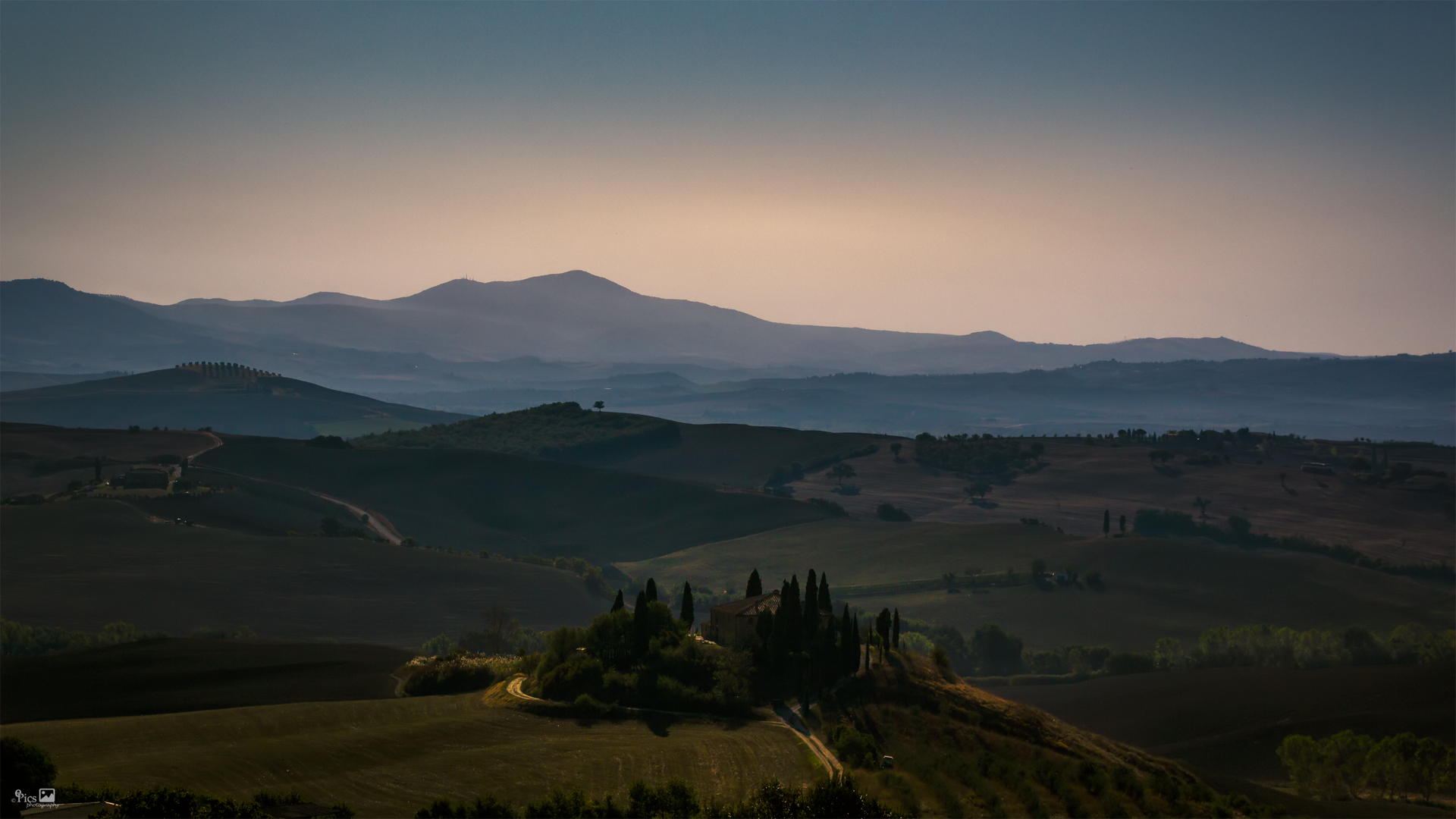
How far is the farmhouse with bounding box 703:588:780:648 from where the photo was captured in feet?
177

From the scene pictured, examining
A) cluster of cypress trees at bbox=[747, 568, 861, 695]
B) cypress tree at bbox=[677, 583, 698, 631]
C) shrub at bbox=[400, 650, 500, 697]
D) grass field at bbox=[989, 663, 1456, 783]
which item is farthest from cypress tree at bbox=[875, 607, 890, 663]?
shrub at bbox=[400, 650, 500, 697]

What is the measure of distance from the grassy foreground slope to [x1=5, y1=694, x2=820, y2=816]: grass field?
341ft

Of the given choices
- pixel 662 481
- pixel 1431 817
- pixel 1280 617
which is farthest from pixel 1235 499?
pixel 1431 817

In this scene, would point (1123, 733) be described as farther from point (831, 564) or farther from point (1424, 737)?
point (831, 564)

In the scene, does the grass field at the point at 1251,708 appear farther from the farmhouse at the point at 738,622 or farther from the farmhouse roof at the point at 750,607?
the farmhouse at the point at 738,622

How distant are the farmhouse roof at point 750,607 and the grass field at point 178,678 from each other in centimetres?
1762

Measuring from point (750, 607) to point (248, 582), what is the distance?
6176 cm

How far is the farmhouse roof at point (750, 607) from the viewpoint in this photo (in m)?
55.3

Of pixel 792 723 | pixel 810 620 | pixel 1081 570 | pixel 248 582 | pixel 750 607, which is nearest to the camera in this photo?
pixel 792 723

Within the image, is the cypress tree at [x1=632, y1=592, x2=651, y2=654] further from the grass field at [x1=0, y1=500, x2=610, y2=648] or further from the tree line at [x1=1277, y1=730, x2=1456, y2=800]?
the grass field at [x1=0, y1=500, x2=610, y2=648]

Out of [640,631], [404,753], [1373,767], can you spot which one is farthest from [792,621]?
[1373,767]

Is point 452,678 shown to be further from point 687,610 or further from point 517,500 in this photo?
point 517,500

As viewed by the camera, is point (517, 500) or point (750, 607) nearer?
point (750, 607)

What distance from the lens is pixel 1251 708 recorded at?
221 ft
